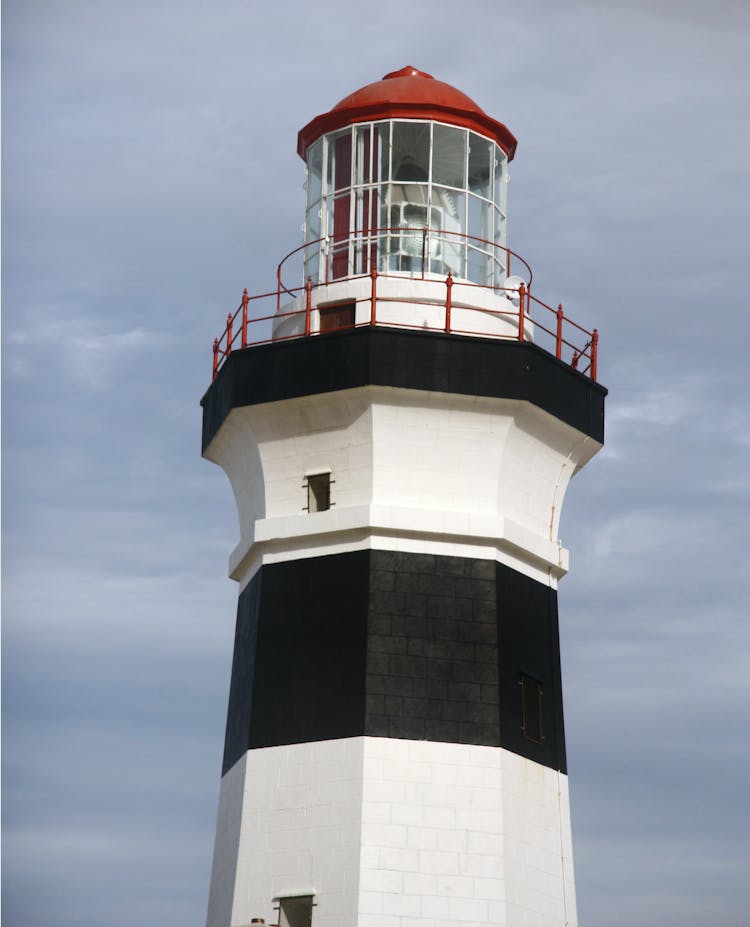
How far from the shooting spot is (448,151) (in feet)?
75.4

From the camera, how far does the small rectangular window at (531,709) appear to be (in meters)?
21.1

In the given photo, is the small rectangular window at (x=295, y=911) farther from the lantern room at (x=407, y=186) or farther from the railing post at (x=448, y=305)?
the lantern room at (x=407, y=186)

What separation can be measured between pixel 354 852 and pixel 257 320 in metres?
6.61

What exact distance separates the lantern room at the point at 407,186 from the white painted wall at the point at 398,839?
5940mm

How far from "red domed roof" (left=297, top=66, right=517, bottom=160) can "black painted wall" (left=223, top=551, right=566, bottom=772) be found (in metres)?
5.53

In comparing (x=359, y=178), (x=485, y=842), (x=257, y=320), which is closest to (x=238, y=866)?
(x=485, y=842)

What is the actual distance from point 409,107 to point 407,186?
943 millimetres

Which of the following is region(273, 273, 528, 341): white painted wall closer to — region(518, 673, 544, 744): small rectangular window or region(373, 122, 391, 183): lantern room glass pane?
region(373, 122, 391, 183): lantern room glass pane

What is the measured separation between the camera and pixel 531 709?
21297mm

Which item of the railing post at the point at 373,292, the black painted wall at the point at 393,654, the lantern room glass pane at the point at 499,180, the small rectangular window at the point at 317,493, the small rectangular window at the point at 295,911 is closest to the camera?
the small rectangular window at the point at 295,911

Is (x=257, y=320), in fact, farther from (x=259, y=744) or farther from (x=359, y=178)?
(x=259, y=744)

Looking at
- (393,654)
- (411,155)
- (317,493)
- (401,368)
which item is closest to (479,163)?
(411,155)

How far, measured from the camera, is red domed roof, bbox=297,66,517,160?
74.4 ft

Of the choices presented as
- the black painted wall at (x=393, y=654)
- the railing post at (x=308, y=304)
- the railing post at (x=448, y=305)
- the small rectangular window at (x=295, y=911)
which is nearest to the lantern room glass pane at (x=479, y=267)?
the railing post at (x=448, y=305)
